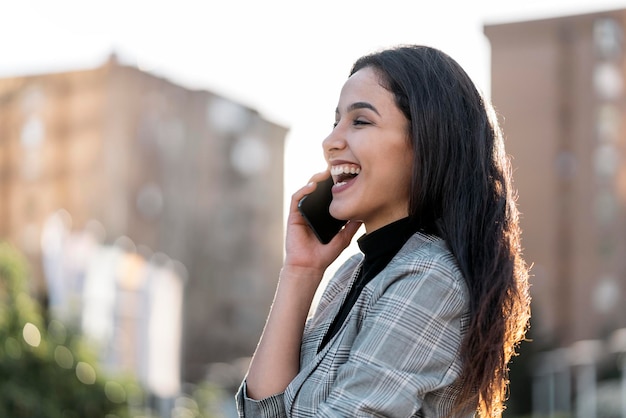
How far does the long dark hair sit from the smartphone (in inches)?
11.6

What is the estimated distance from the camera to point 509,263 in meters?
1.83

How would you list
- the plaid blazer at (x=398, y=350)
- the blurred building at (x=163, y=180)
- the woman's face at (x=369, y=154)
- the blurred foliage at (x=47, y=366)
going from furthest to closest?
the blurred building at (x=163, y=180) → the blurred foliage at (x=47, y=366) → the woman's face at (x=369, y=154) → the plaid blazer at (x=398, y=350)

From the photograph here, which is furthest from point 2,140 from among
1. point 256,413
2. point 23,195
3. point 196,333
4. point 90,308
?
point 256,413

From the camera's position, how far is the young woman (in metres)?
1.75

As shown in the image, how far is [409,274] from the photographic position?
5.87 feet

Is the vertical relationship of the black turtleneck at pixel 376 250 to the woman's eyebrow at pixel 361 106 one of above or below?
below

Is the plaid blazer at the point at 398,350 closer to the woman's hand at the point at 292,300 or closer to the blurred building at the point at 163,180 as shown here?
the woman's hand at the point at 292,300

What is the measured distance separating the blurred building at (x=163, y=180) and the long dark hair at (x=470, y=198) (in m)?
25.8

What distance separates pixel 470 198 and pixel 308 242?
424 millimetres

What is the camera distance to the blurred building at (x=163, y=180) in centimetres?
3206

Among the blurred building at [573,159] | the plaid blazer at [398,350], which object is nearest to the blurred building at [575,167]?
the blurred building at [573,159]

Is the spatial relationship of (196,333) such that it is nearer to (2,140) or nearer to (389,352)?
(2,140)

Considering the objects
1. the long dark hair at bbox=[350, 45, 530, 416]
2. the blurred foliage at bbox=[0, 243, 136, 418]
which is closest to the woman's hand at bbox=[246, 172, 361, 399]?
the long dark hair at bbox=[350, 45, 530, 416]

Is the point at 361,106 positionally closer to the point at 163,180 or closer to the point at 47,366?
the point at 47,366
